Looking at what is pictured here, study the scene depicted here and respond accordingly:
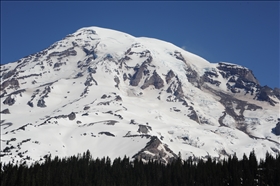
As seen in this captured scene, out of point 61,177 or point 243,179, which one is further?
point 61,177

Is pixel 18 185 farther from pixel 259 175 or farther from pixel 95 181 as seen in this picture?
pixel 259 175

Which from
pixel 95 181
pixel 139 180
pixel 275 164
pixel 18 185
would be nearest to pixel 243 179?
pixel 275 164

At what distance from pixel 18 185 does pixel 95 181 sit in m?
31.8

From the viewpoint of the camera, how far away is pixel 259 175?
630 feet

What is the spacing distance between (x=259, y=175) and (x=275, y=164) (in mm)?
11124

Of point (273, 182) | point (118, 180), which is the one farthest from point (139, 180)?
point (273, 182)

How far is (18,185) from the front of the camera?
181m

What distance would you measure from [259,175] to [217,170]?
17.1 metres

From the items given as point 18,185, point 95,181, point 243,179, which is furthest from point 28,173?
point 243,179

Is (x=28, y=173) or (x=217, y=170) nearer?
(x=28, y=173)

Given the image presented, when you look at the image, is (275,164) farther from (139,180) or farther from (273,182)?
(139,180)

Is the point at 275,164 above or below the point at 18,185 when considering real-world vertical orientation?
above

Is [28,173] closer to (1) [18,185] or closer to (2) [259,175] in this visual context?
(1) [18,185]

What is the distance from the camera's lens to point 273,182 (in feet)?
600
